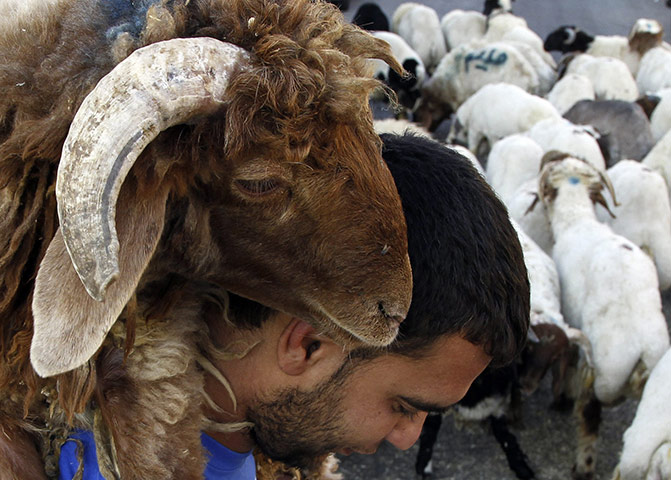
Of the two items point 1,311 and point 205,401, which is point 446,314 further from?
point 1,311

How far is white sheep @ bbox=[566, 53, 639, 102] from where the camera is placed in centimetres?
931

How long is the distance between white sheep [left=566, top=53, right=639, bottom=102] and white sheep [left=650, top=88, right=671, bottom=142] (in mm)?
930

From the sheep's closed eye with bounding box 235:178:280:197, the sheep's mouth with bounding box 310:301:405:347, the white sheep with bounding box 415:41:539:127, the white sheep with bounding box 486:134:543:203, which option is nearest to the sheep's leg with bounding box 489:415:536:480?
the white sheep with bounding box 486:134:543:203

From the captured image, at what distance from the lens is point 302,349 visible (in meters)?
1.68

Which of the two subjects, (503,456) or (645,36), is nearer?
(503,456)

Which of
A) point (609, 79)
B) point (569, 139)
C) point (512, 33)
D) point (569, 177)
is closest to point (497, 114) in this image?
point (569, 139)

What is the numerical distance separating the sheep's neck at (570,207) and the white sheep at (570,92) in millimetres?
3289

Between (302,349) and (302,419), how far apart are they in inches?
7.6

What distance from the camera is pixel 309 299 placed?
5.08 ft

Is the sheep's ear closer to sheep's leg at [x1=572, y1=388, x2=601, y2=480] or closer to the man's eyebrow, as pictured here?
the man's eyebrow

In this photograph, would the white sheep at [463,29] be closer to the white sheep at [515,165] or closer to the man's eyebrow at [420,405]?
the white sheep at [515,165]

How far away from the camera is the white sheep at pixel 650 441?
3439 mm

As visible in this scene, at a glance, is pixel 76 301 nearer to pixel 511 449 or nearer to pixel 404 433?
pixel 404 433

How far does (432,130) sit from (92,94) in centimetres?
935
